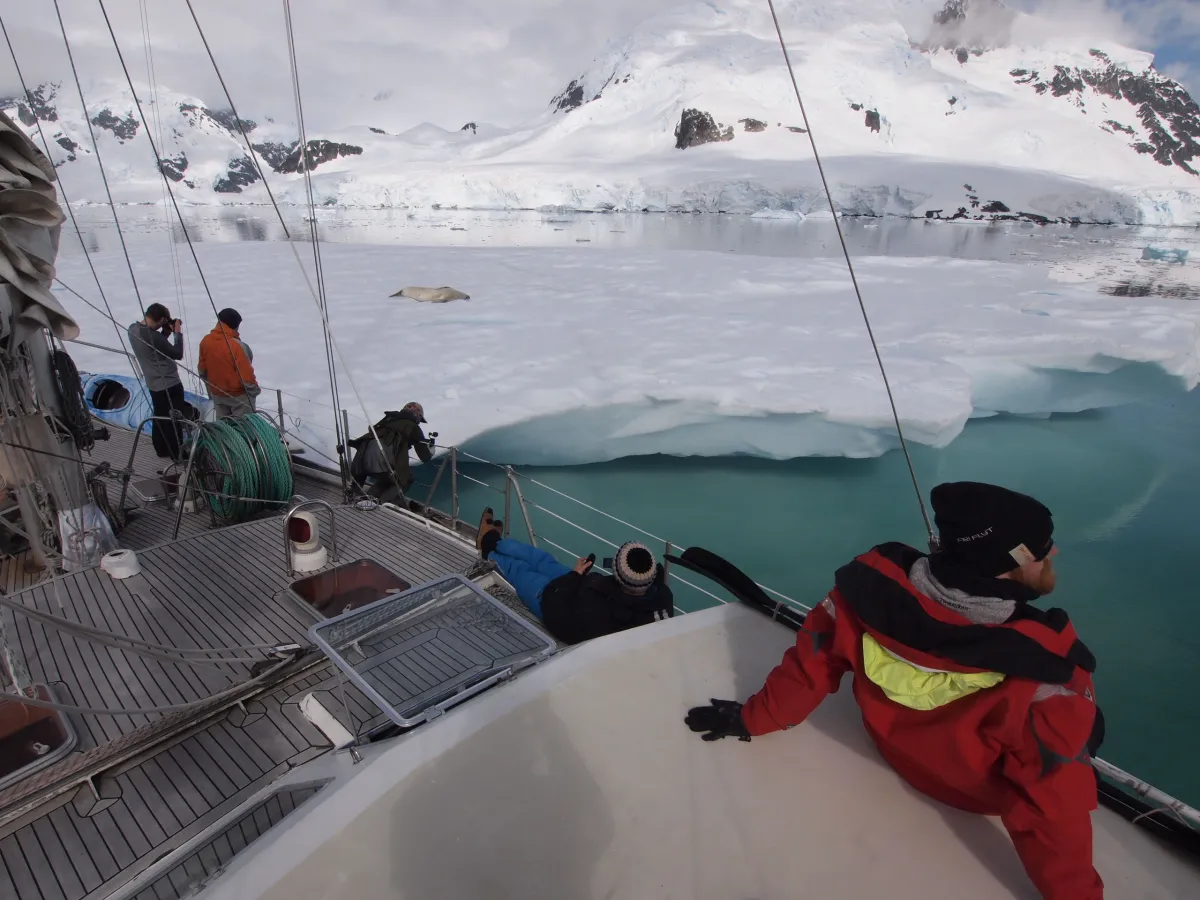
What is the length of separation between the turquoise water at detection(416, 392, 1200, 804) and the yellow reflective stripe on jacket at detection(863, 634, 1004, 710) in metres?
3.34

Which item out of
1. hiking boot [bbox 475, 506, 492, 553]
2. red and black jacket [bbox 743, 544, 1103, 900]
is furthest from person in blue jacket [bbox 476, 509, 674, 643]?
red and black jacket [bbox 743, 544, 1103, 900]

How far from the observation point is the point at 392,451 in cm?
434

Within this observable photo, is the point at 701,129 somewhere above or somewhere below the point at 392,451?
above

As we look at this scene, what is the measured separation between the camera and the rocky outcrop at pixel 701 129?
6162 centimetres

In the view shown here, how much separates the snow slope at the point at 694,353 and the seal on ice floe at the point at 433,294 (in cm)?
29

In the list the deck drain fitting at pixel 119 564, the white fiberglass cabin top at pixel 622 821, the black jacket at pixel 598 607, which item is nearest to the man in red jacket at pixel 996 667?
the white fiberglass cabin top at pixel 622 821

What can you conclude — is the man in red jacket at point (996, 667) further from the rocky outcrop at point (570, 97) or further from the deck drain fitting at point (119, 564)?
the rocky outcrop at point (570, 97)

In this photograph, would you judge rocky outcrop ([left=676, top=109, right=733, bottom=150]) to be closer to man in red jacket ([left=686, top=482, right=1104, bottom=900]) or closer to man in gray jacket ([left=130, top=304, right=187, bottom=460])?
man in gray jacket ([left=130, top=304, right=187, bottom=460])

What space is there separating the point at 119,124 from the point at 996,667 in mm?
184903

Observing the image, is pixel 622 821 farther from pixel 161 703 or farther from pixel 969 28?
pixel 969 28

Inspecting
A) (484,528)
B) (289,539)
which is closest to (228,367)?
(289,539)

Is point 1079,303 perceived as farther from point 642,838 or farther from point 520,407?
point 642,838

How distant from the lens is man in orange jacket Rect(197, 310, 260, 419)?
14.4 feet

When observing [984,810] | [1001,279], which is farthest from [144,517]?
[1001,279]
